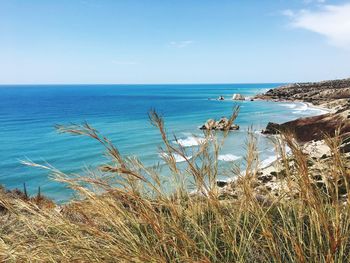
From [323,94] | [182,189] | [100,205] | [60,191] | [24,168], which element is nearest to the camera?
[100,205]

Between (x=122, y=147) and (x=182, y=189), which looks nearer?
(x=182, y=189)

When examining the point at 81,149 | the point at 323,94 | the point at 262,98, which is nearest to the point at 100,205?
the point at 81,149

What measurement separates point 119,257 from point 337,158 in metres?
1.62

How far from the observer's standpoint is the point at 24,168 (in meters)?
24.0

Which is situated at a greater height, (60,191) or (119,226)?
(119,226)

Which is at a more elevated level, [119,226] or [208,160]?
[208,160]

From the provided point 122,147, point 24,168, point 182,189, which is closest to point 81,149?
point 122,147

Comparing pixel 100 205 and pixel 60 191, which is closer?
pixel 100 205

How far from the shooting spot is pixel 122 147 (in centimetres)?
2977

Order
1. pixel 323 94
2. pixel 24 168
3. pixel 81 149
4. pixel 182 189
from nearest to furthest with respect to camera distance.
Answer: pixel 182 189, pixel 24 168, pixel 81 149, pixel 323 94

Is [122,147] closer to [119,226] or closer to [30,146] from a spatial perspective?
[30,146]

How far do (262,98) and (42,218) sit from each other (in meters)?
92.9

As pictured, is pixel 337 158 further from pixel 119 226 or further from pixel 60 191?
pixel 60 191

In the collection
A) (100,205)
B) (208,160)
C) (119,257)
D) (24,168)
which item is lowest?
(24,168)
